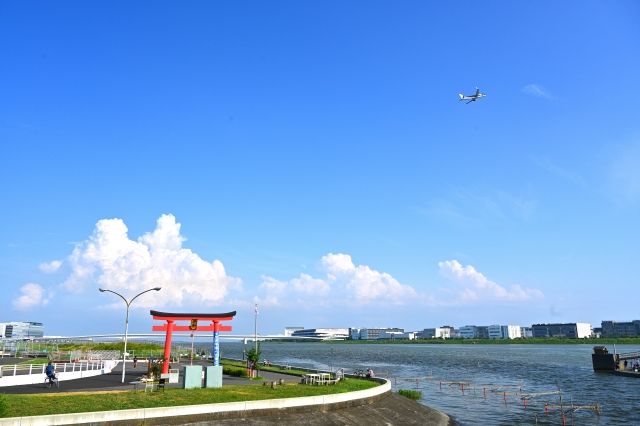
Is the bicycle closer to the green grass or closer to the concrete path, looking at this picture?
the concrete path

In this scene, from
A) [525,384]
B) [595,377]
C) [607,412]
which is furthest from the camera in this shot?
[595,377]

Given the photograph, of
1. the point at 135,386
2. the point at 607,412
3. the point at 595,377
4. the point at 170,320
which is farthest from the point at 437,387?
the point at 135,386

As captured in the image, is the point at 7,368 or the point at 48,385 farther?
the point at 7,368

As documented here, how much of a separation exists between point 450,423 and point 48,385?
33.1 metres

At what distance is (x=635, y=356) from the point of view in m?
87.0

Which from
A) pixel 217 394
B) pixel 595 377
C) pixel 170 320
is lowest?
pixel 595 377

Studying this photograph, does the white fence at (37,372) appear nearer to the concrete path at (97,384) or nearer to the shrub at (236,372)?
the concrete path at (97,384)

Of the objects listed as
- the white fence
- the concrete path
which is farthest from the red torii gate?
the white fence

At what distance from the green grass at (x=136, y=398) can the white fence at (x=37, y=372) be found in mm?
8226

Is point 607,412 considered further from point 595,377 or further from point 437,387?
point 595,377

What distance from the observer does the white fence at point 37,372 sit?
36.5 m

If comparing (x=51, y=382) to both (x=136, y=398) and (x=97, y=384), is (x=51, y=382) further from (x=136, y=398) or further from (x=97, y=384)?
(x=136, y=398)

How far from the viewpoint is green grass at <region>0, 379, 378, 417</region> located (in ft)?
83.4

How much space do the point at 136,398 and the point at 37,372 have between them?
18459mm
